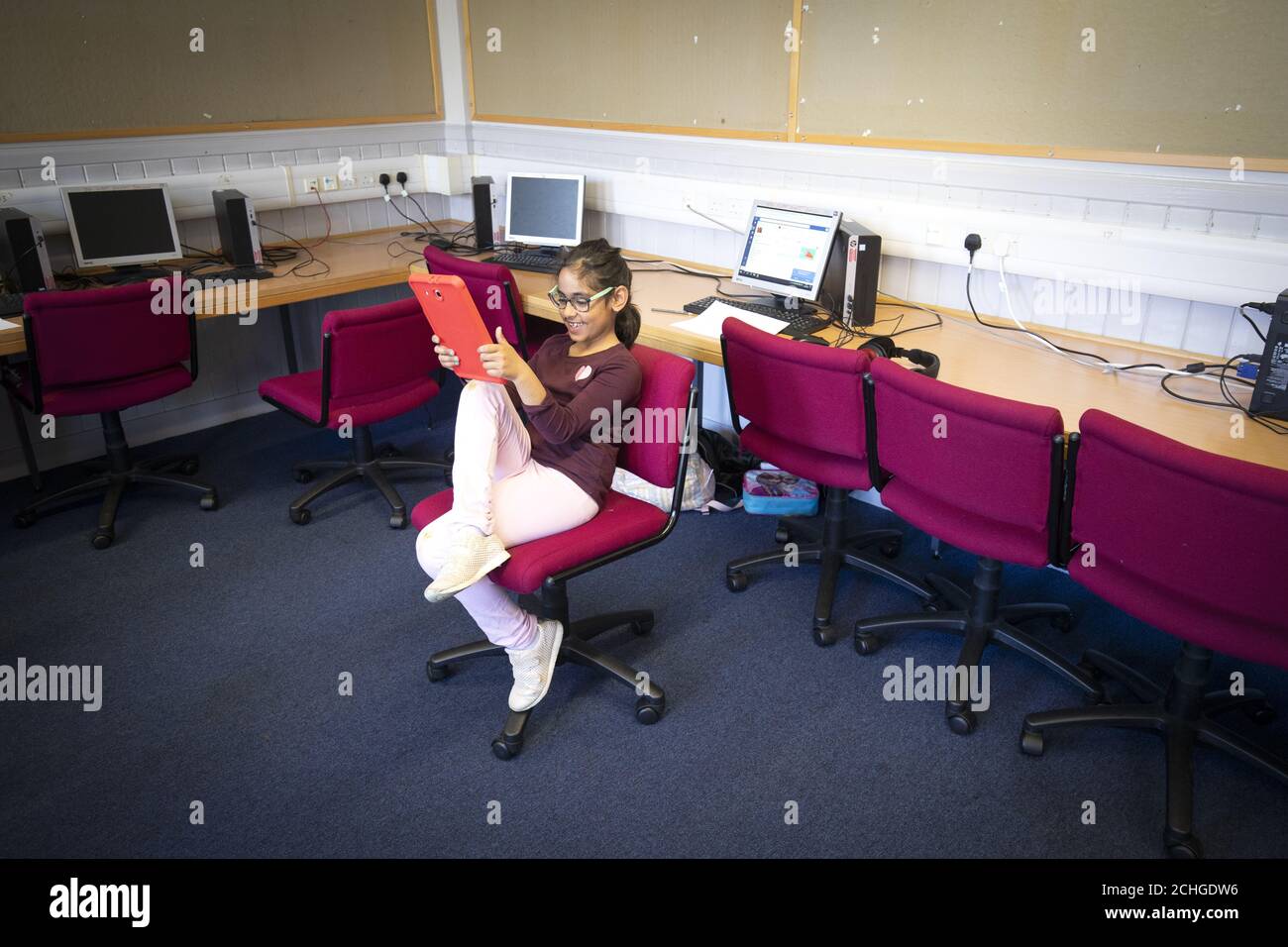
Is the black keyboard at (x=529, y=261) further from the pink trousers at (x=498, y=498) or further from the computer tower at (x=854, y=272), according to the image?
the pink trousers at (x=498, y=498)

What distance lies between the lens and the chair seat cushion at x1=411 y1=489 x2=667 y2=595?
2154 millimetres

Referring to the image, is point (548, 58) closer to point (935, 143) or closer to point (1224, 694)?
point (935, 143)

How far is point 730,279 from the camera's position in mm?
3684

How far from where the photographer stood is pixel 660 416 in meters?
2.31

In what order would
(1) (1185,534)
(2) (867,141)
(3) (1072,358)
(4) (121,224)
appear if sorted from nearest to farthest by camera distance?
1. (1) (1185,534)
2. (3) (1072,358)
3. (2) (867,141)
4. (4) (121,224)

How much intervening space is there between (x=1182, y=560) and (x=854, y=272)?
1.46 meters

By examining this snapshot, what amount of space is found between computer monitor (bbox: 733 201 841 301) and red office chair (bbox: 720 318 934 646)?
1.90ft

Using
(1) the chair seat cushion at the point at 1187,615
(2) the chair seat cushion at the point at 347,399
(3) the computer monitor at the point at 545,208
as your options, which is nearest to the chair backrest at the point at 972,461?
(1) the chair seat cushion at the point at 1187,615

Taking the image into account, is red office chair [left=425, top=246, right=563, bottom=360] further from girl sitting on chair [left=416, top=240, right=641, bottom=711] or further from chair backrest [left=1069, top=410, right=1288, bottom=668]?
chair backrest [left=1069, top=410, right=1288, bottom=668]

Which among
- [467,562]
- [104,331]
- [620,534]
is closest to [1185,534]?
[620,534]

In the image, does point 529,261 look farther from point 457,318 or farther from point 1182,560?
point 1182,560

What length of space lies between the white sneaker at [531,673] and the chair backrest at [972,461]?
3.17 ft
